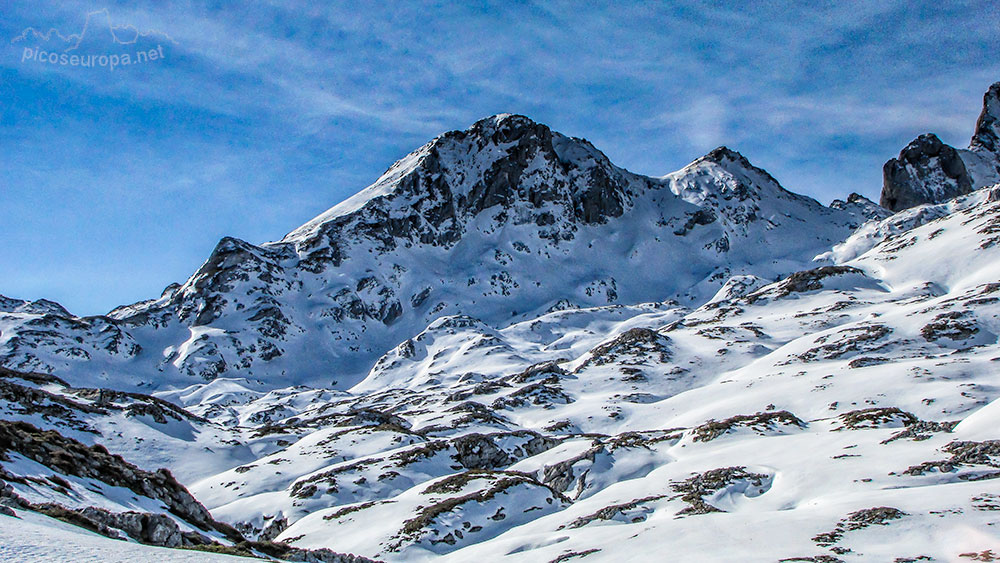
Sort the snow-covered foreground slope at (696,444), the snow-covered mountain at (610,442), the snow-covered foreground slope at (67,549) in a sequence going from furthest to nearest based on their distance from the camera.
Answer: the snow-covered foreground slope at (696,444) < the snow-covered mountain at (610,442) < the snow-covered foreground slope at (67,549)

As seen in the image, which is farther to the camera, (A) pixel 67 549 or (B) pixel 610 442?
(B) pixel 610 442

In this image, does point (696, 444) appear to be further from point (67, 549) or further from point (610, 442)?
point (67, 549)

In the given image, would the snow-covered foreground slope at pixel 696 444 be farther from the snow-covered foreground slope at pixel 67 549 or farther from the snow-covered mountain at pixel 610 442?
the snow-covered foreground slope at pixel 67 549

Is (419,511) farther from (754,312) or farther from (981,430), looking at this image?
(754,312)

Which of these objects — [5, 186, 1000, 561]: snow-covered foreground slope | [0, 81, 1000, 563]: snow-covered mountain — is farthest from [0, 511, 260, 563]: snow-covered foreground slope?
[5, 186, 1000, 561]: snow-covered foreground slope

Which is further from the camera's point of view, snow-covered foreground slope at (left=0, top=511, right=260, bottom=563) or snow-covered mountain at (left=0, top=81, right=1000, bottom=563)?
snow-covered mountain at (left=0, top=81, right=1000, bottom=563)

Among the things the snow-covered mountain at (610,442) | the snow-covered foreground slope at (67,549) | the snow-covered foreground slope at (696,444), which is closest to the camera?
the snow-covered foreground slope at (67,549)

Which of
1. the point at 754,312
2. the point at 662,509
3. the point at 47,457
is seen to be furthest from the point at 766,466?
the point at 754,312

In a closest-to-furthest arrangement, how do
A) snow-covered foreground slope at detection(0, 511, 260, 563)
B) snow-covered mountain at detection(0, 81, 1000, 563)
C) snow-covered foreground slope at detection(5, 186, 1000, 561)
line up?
snow-covered foreground slope at detection(0, 511, 260, 563) < snow-covered mountain at detection(0, 81, 1000, 563) < snow-covered foreground slope at detection(5, 186, 1000, 561)

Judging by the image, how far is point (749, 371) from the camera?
283ft

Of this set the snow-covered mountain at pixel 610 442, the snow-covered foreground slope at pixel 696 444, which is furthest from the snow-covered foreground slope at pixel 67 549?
the snow-covered foreground slope at pixel 696 444

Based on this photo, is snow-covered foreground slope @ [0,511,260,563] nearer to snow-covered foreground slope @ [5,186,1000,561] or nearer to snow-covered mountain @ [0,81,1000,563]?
snow-covered mountain @ [0,81,1000,563]

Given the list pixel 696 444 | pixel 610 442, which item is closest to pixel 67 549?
pixel 696 444

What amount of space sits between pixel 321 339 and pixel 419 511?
549 ft
